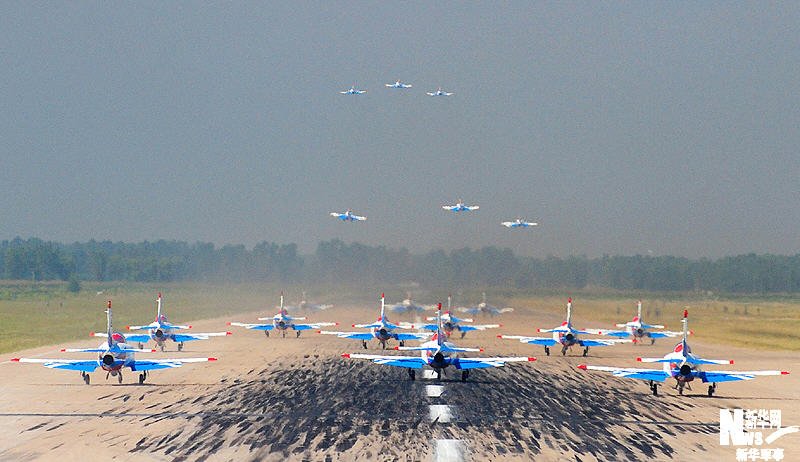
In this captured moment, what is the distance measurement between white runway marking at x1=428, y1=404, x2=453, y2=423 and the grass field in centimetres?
5283

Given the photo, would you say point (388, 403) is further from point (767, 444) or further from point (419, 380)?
point (767, 444)

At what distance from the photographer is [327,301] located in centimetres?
15512

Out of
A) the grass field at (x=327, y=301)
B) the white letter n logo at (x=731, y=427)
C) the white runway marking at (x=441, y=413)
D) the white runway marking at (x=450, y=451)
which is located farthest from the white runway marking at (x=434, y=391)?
the grass field at (x=327, y=301)

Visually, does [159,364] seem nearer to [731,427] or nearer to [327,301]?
[731,427]

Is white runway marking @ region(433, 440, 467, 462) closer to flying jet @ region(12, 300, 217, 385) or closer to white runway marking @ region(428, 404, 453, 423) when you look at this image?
white runway marking @ region(428, 404, 453, 423)

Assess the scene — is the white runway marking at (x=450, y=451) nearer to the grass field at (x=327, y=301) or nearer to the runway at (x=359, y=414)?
the runway at (x=359, y=414)

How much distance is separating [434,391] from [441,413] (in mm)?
9266

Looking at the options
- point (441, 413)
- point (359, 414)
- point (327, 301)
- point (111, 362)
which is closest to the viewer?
point (359, 414)

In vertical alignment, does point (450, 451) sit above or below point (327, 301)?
below

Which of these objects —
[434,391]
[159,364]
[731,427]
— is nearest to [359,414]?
[434,391]

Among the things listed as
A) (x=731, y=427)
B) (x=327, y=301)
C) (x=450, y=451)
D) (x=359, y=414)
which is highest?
(x=327, y=301)

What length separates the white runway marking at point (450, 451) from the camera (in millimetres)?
35250

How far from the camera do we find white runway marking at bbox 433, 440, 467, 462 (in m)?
35.2

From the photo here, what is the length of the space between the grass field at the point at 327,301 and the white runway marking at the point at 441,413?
52831 millimetres
